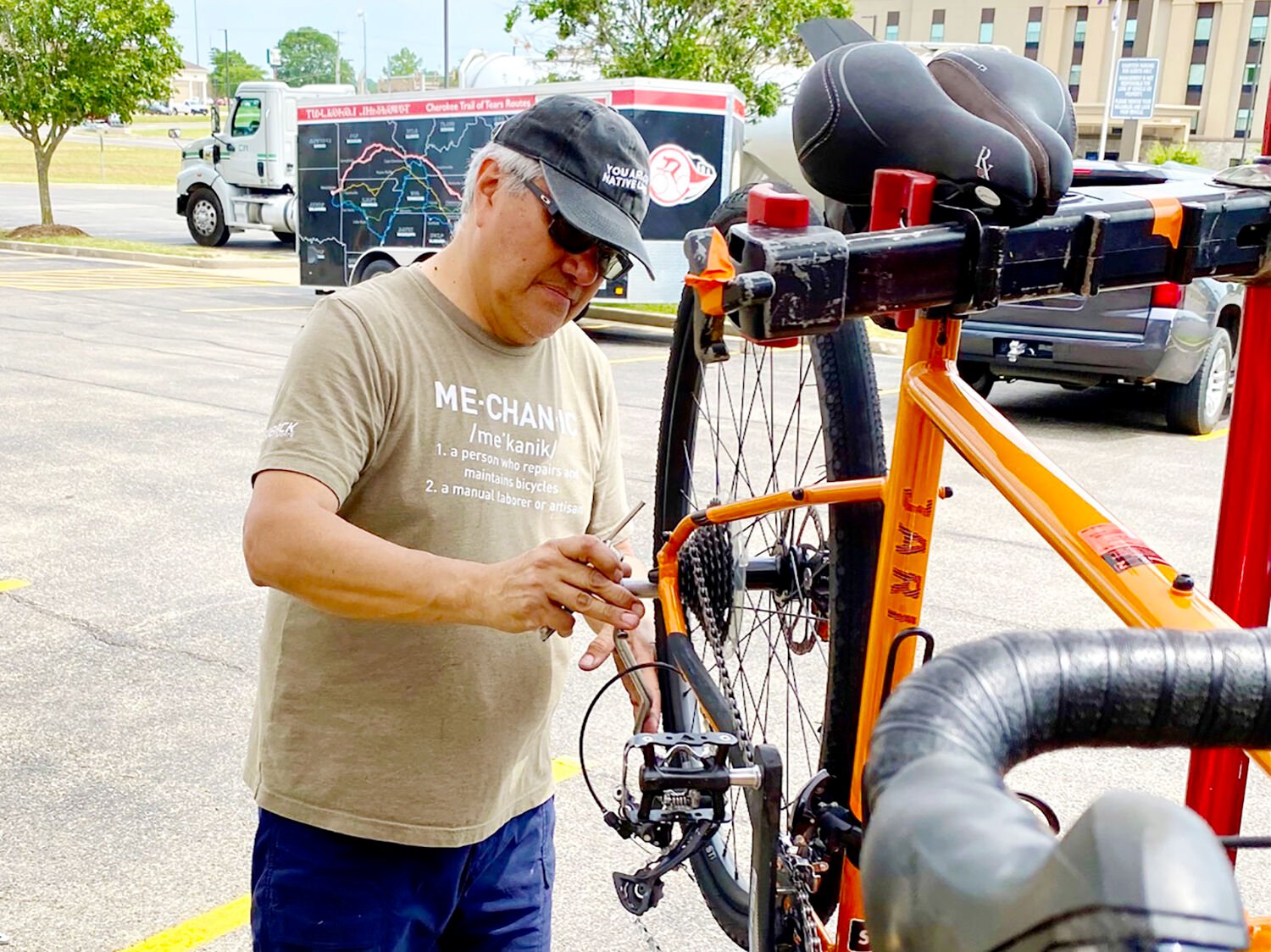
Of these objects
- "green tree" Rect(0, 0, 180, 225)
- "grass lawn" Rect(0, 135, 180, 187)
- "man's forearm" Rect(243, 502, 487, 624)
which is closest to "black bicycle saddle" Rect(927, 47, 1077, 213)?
"man's forearm" Rect(243, 502, 487, 624)

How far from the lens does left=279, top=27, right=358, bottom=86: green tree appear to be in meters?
121

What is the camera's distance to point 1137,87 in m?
16.3

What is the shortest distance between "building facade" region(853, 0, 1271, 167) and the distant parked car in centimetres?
5408

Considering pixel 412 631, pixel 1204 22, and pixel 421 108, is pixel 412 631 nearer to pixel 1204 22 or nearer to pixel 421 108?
pixel 421 108

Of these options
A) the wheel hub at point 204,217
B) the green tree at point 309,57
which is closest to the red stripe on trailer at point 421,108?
the wheel hub at point 204,217

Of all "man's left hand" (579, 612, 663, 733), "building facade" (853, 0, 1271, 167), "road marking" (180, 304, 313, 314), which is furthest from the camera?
"building facade" (853, 0, 1271, 167)

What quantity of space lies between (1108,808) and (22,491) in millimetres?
6790

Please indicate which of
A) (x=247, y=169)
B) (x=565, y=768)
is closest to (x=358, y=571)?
(x=565, y=768)

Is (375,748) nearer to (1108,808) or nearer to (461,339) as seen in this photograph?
(461,339)

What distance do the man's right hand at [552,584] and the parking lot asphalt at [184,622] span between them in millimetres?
1524

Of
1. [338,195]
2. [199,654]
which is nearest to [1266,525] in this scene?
[199,654]

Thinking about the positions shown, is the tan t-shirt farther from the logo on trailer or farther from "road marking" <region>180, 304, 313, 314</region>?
"road marking" <region>180, 304, 313, 314</region>

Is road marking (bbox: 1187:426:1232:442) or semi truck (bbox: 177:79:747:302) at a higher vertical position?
semi truck (bbox: 177:79:747:302)

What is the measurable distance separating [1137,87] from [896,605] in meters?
16.3
